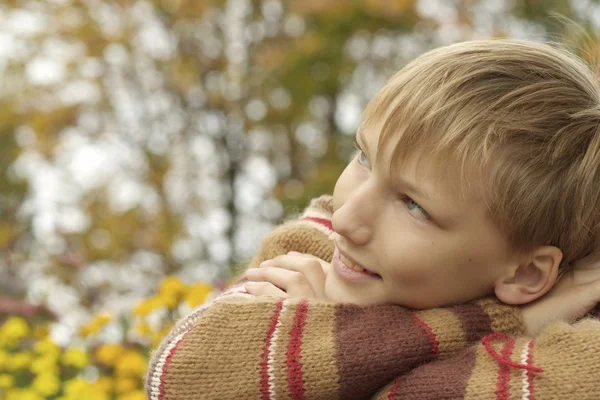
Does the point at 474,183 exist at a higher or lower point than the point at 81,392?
higher

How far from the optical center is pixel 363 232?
4.69 feet

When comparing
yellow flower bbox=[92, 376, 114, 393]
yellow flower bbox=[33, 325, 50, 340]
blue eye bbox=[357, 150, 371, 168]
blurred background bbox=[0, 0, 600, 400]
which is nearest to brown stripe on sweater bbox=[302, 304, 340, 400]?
blue eye bbox=[357, 150, 371, 168]

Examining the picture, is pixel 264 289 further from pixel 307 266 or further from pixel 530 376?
pixel 530 376

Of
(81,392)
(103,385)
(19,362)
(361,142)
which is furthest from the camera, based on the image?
(19,362)

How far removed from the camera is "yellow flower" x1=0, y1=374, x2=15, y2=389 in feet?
9.71

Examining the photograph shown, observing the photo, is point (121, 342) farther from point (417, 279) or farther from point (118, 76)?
point (118, 76)

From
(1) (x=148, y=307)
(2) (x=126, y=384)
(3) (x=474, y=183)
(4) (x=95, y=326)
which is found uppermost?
(3) (x=474, y=183)

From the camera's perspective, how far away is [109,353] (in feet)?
10.1

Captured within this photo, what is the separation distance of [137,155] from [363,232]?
859 cm

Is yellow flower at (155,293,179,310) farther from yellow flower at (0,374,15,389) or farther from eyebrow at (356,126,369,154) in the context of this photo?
eyebrow at (356,126,369,154)

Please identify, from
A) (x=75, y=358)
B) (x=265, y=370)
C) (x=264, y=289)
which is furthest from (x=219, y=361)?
(x=75, y=358)

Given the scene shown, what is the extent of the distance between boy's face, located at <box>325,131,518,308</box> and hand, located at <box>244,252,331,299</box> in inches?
4.0

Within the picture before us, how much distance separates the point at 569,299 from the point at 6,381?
225 centimetres

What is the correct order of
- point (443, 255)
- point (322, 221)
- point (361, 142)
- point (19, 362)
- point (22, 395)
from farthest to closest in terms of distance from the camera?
1. point (19, 362)
2. point (22, 395)
3. point (322, 221)
4. point (361, 142)
5. point (443, 255)
